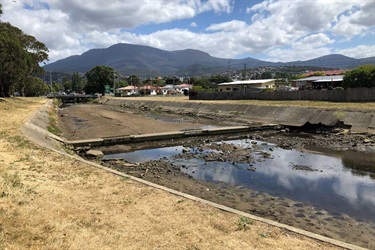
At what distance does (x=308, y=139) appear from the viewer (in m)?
26.3

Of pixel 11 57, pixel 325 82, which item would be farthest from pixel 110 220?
pixel 325 82

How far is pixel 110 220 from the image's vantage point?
265 inches

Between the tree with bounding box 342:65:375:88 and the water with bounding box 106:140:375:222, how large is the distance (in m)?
30.6

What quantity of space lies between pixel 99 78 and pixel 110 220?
392 feet

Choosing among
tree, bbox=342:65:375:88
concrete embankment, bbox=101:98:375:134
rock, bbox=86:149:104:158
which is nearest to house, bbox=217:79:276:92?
concrete embankment, bbox=101:98:375:134

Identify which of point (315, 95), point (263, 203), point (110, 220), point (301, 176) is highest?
point (315, 95)

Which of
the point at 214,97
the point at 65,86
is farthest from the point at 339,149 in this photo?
the point at 65,86

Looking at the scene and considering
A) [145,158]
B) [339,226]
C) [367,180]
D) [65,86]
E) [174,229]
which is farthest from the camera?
[65,86]

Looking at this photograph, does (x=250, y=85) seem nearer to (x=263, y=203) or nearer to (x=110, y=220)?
(x=263, y=203)

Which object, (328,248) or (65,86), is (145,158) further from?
(65,86)

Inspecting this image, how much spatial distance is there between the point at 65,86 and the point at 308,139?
181m

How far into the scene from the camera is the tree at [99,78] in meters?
119

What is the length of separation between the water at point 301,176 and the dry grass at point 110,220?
5.55 metres

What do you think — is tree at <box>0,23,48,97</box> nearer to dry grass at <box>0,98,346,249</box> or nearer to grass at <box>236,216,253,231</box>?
dry grass at <box>0,98,346,249</box>
